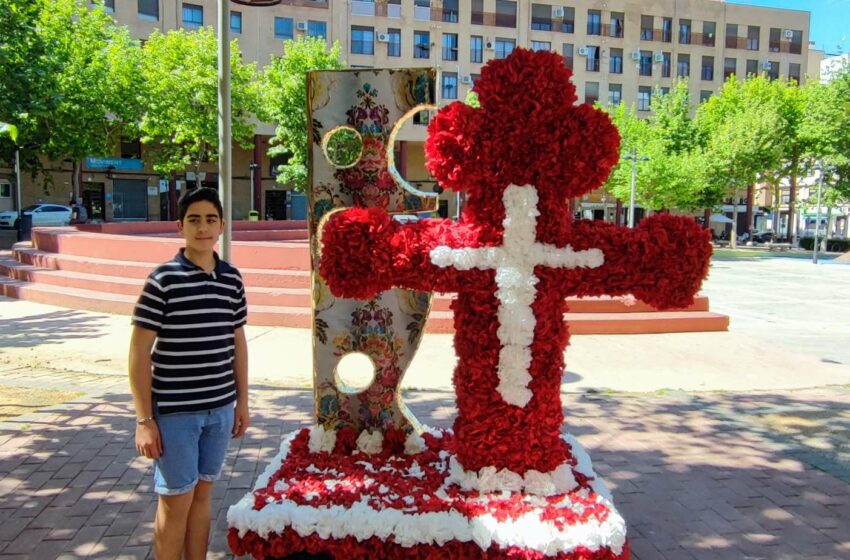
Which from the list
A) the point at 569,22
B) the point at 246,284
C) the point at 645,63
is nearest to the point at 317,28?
the point at 569,22

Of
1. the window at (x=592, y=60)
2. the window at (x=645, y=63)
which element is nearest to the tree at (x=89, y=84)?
the window at (x=592, y=60)

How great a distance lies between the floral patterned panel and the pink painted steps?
234 inches

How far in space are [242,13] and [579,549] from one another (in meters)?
39.9

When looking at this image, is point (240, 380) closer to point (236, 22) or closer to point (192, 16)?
point (236, 22)

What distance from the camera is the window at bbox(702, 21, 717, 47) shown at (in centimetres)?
5050

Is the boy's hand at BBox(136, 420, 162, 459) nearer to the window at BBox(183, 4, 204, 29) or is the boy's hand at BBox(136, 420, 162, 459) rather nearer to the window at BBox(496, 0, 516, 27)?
the window at BBox(183, 4, 204, 29)

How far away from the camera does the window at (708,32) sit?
5050 centimetres

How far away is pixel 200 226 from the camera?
292cm

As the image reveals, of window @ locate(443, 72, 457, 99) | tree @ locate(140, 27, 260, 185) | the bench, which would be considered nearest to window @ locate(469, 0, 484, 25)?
window @ locate(443, 72, 457, 99)

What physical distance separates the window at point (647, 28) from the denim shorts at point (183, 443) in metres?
52.3

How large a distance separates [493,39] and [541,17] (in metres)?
4.69

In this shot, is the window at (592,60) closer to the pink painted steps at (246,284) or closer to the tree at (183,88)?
the tree at (183,88)

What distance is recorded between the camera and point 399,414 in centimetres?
404

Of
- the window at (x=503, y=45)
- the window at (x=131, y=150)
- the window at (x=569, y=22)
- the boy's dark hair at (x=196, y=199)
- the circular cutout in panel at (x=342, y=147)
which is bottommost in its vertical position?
the boy's dark hair at (x=196, y=199)
